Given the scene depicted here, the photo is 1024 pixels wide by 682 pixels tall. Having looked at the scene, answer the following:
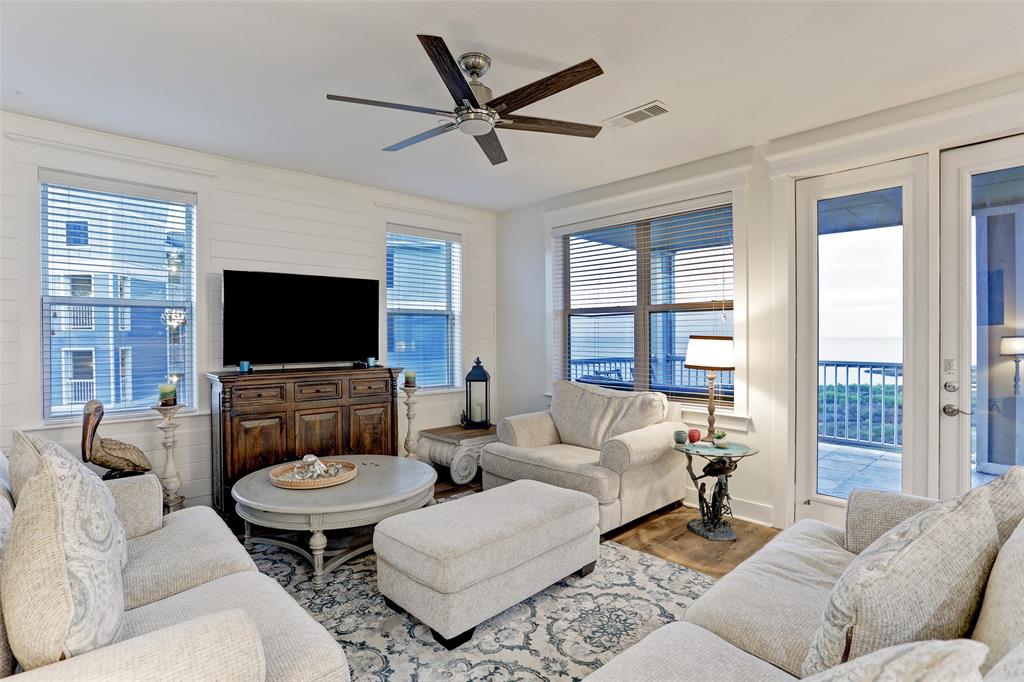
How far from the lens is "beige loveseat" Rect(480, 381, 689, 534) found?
10.9 feet

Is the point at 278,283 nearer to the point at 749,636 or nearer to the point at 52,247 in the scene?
the point at 52,247

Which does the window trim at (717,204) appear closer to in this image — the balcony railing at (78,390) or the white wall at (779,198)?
the white wall at (779,198)

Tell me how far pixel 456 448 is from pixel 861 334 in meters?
3.11

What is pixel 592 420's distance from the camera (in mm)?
4031

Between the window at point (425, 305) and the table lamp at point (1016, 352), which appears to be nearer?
the table lamp at point (1016, 352)

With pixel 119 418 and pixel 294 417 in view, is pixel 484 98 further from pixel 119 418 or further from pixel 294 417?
pixel 119 418

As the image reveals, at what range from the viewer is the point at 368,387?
413 centimetres

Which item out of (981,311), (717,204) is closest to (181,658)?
(981,311)

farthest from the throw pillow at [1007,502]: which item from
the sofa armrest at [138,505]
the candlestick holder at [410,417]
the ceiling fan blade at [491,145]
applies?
the candlestick holder at [410,417]

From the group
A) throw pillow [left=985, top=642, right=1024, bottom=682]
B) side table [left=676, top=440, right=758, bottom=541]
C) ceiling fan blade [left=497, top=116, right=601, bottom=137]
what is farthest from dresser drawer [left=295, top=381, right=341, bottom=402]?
throw pillow [left=985, top=642, right=1024, bottom=682]

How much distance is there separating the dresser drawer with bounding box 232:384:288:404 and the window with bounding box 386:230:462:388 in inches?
50.0

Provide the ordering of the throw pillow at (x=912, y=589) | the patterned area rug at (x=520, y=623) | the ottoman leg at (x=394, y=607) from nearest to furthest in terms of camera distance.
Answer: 1. the throw pillow at (x=912, y=589)
2. the patterned area rug at (x=520, y=623)
3. the ottoman leg at (x=394, y=607)

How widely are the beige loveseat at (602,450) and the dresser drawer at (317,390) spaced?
4.10 ft

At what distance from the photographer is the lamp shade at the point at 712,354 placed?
349 centimetres
